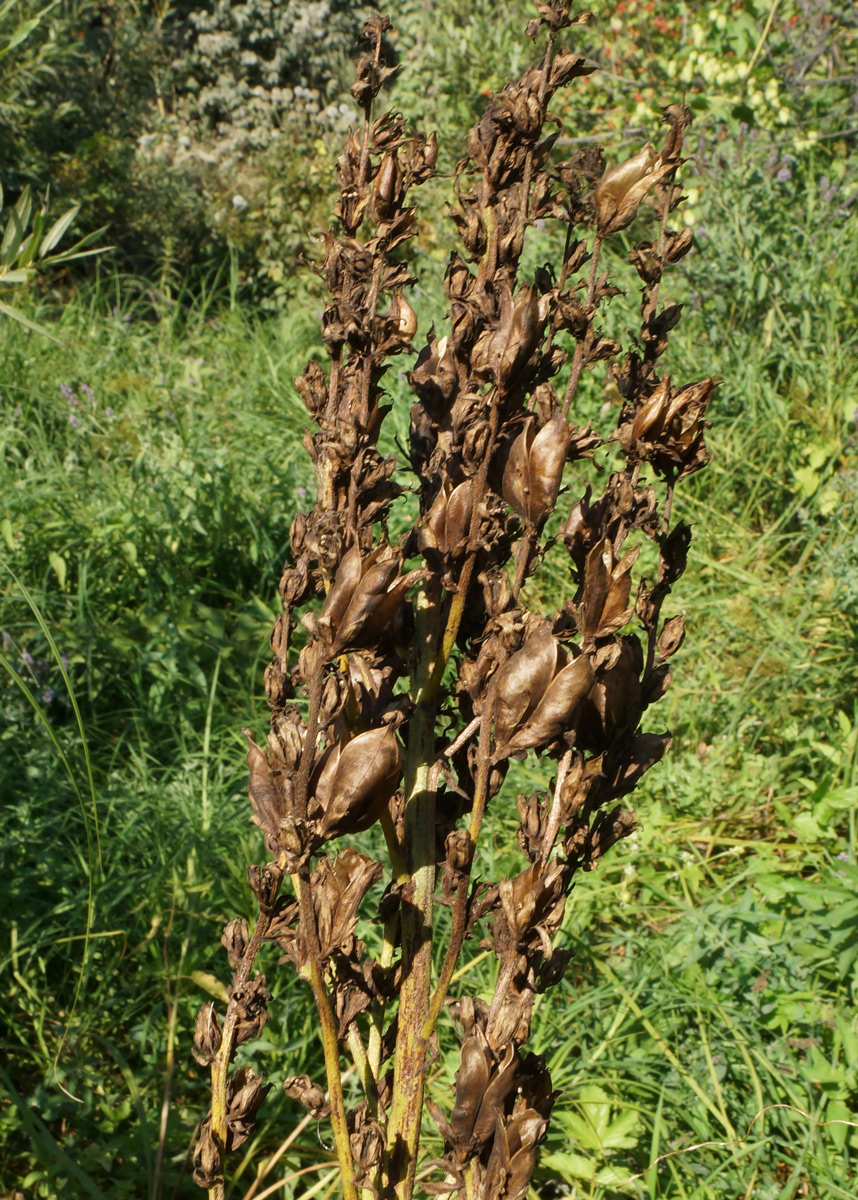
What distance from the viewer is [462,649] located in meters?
0.92

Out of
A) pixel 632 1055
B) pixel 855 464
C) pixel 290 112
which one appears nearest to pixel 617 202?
pixel 632 1055

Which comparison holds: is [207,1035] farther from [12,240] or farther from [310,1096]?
[12,240]

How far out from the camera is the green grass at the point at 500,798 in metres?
2.03

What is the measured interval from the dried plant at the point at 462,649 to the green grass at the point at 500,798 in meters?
0.35

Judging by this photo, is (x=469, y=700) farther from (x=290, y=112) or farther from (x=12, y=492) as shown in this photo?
(x=290, y=112)

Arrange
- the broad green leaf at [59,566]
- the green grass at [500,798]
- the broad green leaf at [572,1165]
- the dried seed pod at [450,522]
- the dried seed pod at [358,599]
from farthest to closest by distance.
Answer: the broad green leaf at [59,566] → the green grass at [500,798] → the broad green leaf at [572,1165] → the dried seed pod at [450,522] → the dried seed pod at [358,599]

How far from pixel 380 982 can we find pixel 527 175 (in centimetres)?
69

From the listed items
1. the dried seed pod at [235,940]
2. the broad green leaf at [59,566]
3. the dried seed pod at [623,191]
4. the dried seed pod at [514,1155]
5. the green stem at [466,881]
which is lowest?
the broad green leaf at [59,566]

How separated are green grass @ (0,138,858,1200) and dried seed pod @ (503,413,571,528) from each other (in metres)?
0.50

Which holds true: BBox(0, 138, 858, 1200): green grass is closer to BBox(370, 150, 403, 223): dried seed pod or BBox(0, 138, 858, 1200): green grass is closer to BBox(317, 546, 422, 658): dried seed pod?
BBox(317, 546, 422, 658): dried seed pod

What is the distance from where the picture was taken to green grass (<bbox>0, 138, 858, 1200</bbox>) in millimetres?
2027

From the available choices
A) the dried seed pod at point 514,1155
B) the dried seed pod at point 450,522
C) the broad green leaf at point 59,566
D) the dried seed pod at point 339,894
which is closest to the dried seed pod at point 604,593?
the dried seed pod at point 450,522

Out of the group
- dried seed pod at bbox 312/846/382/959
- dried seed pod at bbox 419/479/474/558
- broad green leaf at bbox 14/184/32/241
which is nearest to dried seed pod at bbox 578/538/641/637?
dried seed pod at bbox 419/479/474/558

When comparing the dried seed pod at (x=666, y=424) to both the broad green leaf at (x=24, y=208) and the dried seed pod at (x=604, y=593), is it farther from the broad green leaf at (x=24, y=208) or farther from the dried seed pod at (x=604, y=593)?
the broad green leaf at (x=24, y=208)
